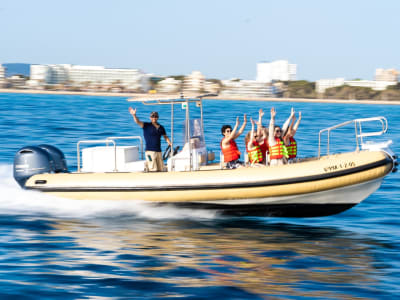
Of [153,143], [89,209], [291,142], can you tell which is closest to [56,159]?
[89,209]

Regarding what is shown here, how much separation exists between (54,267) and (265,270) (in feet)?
7.81

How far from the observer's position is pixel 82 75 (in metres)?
188

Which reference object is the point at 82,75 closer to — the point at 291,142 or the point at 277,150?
the point at 291,142

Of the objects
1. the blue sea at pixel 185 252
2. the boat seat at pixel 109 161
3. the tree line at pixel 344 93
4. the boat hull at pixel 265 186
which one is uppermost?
the tree line at pixel 344 93

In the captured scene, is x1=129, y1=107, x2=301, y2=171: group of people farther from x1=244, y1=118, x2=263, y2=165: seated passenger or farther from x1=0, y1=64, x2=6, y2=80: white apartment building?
x1=0, y1=64, x2=6, y2=80: white apartment building

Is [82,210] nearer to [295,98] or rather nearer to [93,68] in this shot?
[295,98]

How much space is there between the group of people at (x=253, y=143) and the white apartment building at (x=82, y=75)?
497 ft

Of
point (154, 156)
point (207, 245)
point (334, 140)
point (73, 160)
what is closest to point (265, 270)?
point (207, 245)

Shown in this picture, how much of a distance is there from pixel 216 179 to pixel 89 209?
2.13 m

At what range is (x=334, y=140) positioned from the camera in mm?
22250

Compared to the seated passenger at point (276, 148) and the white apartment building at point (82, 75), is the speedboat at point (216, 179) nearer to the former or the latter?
the seated passenger at point (276, 148)

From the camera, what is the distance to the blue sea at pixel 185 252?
6.55m

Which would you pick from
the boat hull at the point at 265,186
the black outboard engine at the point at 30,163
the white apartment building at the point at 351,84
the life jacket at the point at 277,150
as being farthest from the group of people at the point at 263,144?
the white apartment building at the point at 351,84

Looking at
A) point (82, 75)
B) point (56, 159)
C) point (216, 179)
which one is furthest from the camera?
point (82, 75)
